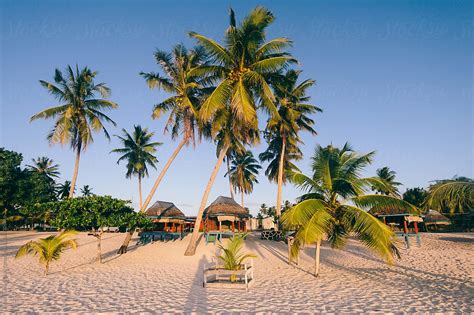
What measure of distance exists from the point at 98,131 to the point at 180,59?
9.15 metres

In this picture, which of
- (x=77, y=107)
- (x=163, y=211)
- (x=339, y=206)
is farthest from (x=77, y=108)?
(x=339, y=206)

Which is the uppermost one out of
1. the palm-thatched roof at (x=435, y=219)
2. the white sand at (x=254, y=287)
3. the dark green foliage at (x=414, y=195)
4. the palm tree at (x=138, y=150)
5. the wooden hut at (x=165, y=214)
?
the palm tree at (x=138, y=150)

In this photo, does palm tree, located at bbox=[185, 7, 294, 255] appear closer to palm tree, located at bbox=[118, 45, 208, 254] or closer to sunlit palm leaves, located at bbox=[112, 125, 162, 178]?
palm tree, located at bbox=[118, 45, 208, 254]

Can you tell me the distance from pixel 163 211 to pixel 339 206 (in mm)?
18453

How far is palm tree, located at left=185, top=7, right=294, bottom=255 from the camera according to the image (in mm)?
14500

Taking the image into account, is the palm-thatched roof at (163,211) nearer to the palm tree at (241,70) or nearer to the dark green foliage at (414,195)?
the palm tree at (241,70)

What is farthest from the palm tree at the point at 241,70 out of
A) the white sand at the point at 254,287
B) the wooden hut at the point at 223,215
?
the wooden hut at the point at 223,215

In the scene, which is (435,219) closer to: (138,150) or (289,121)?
(289,121)

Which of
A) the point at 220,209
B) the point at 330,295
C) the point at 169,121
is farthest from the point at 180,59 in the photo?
the point at 330,295

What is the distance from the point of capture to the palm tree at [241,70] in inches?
571

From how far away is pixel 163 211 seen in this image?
82.3ft

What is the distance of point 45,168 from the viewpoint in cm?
4438

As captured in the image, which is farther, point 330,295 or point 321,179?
point 321,179

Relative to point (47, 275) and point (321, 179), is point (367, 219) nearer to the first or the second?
point (321, 179)
